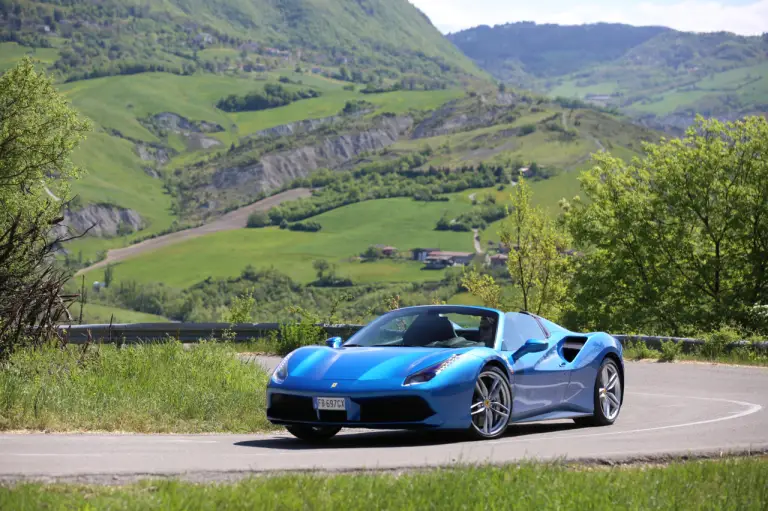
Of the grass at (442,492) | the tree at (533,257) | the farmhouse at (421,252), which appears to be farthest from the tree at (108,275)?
the grass at (442,492)

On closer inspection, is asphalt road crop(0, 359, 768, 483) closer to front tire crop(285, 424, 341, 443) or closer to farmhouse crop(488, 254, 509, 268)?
front tire crop(285, 424, 341, 443)

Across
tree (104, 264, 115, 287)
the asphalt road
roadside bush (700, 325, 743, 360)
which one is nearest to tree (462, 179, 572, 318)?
roadside bush (700, 325, 743, 360)

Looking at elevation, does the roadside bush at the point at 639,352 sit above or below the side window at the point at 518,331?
below

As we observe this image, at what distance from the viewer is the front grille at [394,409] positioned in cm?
957

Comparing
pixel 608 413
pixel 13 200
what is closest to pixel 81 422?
pixel 608 413

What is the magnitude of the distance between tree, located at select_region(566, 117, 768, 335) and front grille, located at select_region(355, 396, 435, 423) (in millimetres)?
26708

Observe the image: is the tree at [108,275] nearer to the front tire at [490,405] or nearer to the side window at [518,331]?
the side window at [518,331]

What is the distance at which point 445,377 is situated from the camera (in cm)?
972

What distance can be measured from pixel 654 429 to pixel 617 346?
1321 mm

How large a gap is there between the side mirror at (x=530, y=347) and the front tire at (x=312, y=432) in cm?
192

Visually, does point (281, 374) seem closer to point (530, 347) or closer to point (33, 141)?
point (530, 347)

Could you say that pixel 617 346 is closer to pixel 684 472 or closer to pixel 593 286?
pixel 684 472

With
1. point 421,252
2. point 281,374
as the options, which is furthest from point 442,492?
point 421,252

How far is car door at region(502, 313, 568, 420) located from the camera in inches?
423
